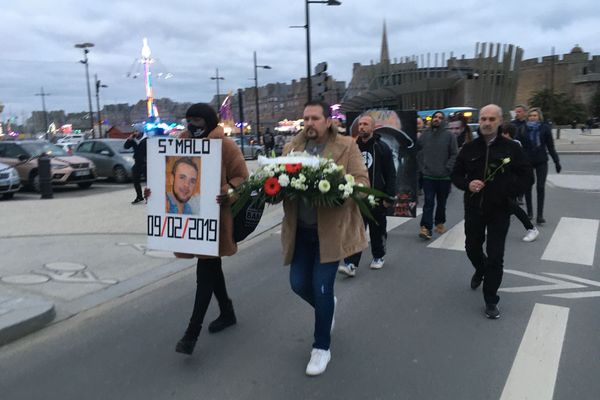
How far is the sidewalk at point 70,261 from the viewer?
455cm

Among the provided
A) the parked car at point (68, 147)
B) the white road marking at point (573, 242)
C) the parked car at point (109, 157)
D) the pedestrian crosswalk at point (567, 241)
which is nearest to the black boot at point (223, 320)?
the pedestrian crosswalk at point (567, 241)

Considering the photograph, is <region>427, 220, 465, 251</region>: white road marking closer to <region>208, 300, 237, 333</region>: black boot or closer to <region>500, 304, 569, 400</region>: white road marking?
<region>500, 304, 569, 400</region>: white road marking

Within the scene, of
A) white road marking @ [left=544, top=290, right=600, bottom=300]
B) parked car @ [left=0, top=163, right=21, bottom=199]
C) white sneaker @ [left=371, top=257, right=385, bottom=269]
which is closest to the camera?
white road marking @ [left=544, top=290, right=600, bottom=300]

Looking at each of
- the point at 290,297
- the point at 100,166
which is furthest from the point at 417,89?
the point at 290,297

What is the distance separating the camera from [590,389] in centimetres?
309

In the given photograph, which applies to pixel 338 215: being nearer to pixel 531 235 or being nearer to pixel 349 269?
pixel 349 269

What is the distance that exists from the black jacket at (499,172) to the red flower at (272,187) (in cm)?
202

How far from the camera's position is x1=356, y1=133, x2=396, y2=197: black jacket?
5660 mm

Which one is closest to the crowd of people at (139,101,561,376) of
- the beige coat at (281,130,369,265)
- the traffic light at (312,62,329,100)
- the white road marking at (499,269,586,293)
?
the beige coat at (281,130,369,265)

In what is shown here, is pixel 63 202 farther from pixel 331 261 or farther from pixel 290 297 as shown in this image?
pixel 331 261

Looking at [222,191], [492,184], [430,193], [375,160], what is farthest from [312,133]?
[430,193]

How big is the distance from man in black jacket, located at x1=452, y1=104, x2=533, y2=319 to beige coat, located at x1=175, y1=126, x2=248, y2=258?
76.1 inches

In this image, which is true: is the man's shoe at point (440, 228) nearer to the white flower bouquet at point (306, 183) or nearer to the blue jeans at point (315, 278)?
the blue jeans at point (315, 278)

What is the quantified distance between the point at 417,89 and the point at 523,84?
45.0 metres
